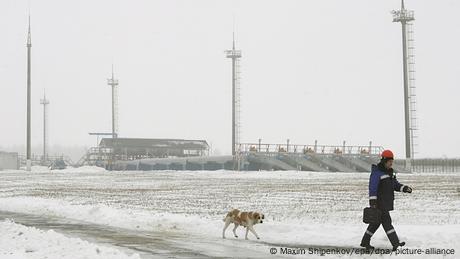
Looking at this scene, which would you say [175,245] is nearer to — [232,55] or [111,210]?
[111,210]

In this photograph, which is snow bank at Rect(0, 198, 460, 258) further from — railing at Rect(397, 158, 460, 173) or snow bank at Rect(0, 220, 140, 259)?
railing at Rect(397, 158, 460, 173)

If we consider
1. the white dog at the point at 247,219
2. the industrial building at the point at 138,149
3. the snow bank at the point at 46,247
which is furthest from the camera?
the industrial building at the point at 138,149

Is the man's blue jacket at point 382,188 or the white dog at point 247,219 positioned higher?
the man's blue jacket at point 382,188

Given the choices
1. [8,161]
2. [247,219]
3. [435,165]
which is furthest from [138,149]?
[247,219]

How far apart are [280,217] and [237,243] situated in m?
3.72

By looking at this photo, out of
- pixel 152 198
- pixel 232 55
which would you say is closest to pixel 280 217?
pixel 152 198

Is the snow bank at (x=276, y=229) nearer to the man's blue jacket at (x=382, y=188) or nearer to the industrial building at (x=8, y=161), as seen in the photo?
the man's blue jacket at (x=382, y=188)

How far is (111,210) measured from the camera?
732 inches

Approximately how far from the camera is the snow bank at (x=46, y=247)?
32.9ft

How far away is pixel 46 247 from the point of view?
36.4ft

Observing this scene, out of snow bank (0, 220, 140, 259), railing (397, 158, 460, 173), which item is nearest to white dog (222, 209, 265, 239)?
snow bank (0, 220, 140, 259)

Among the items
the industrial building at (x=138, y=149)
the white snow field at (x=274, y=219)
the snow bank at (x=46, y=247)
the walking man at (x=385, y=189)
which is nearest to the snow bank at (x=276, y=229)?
the white snow field at (x=274, y=219)

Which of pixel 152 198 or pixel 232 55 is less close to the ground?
pixel 232 55

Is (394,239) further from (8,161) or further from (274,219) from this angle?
(8,161)
